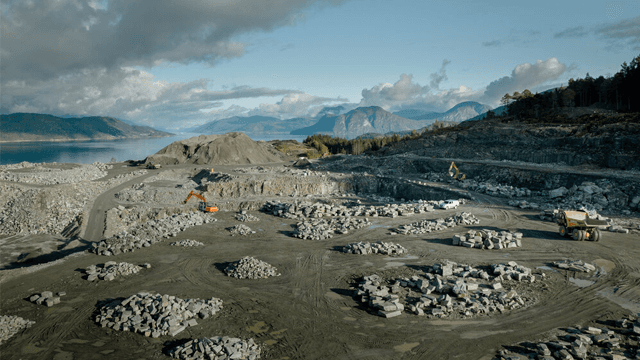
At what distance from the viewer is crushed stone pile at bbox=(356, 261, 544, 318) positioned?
42.4ft

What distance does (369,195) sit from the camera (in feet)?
136

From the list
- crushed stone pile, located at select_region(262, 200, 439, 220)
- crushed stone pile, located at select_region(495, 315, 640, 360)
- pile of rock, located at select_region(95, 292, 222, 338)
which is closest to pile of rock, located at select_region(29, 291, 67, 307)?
pile of rock, located at select_region(95, 292, 222, 338)

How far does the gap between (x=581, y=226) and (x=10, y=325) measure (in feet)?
→ 96.1

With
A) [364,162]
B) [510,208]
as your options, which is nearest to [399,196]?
[510,208]

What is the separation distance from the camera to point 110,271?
1661 centimetres

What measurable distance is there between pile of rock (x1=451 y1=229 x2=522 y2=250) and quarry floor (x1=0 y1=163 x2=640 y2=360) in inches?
19.6

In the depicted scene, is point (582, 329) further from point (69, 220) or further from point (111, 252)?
point (69, 220)

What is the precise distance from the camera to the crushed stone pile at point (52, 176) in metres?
40.9

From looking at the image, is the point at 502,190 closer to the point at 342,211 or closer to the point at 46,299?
the point at 342,211

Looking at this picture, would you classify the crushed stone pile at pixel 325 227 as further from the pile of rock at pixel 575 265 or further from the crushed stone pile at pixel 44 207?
the crushed stone pile at pixel 44 207

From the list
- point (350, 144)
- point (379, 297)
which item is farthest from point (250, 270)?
point (350, 144)

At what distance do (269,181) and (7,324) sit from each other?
28068 mm

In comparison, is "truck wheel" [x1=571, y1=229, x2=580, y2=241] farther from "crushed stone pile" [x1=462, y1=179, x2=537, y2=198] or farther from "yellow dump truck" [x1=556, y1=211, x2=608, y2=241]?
"crushed stone pile" [x1=462, y1=179, x2=537, y2=198]

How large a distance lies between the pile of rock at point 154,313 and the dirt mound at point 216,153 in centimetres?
4585
